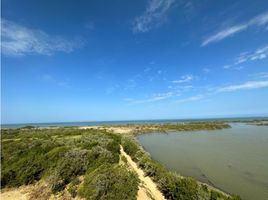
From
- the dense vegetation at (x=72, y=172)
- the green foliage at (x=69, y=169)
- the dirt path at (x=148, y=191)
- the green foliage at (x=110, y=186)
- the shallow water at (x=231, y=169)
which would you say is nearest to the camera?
the green foliage at (x=110, y=186)

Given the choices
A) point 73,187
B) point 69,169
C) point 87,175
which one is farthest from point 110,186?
point 69,169

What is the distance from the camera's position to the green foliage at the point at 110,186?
7.67 m

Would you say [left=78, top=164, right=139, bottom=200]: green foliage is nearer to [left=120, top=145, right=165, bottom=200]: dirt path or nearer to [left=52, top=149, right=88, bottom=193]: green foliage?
[left=120, top=145, right=165, bottom=200]: dirt path

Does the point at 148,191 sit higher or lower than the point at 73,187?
lower

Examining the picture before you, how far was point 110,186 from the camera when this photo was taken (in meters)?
7.98

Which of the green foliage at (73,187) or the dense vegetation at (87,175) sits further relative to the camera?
the green foliage at (73,187)

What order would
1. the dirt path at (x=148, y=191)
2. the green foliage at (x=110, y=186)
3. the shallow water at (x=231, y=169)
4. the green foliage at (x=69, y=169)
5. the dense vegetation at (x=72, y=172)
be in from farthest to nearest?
the shallow water at (x=231, y=169) < the green foliage at (x=69, y=169) < the dirt path at (x=148, y=191) < the dense vegetation at (x=72, y=172) < the green foliage at (x=110, y=186)

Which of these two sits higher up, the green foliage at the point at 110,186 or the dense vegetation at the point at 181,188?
the green foliage at the point at 110,186

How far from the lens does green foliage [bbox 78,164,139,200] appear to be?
25.2ft

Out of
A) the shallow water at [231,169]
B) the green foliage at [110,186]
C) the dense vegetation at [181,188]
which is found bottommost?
the shallow water at [231,169]

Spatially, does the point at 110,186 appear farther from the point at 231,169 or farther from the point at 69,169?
the point at 231,169

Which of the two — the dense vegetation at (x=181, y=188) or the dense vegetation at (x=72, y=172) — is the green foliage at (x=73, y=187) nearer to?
the dense vegetation at (x=72, y=172)

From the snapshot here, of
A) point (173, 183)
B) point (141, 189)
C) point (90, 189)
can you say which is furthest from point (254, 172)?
point (90, 189)

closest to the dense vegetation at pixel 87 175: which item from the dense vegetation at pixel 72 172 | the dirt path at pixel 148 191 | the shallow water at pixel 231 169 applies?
the dense vegetation at pixel 72 172
